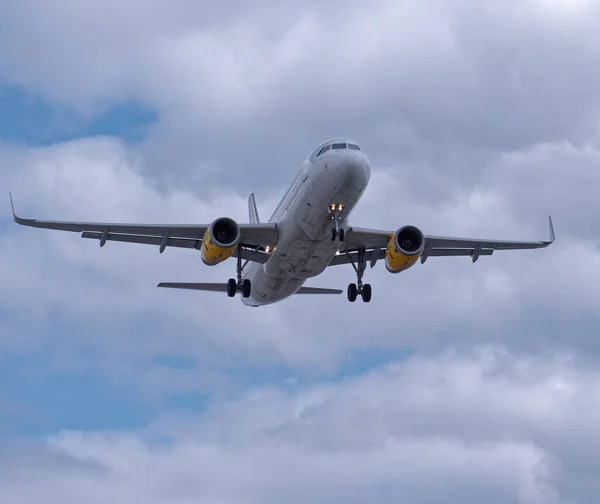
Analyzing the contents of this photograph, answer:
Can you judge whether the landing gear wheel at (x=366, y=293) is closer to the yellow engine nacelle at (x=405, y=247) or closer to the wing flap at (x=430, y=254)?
the wing flap at (x=430, y=254)

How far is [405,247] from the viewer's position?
160ft

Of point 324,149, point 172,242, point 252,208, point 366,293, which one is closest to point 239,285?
point 172,242

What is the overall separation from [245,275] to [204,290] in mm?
3248

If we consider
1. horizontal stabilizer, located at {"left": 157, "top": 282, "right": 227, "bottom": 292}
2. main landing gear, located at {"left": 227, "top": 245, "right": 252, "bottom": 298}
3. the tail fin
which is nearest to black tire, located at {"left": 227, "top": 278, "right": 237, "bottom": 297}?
main landing gear, located at {"left": 227, "top": 245, "right": 252, "bottom": 298}

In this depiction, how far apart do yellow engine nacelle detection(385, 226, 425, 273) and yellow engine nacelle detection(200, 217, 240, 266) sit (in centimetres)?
679

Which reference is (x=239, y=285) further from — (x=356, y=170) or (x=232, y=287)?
(x=356, y=170)

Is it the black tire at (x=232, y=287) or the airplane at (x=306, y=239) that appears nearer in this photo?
the airplane at (x=306, y=239)

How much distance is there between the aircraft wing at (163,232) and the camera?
161 feet

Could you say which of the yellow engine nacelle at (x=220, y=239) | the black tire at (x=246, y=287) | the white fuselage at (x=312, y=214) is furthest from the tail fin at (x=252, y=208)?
the yellow engine nacelle at (x=220, y=239)

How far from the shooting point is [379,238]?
50.8 metres

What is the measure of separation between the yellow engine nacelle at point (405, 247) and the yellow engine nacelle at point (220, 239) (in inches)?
267

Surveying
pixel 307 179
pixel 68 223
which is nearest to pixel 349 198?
pixel 307 179

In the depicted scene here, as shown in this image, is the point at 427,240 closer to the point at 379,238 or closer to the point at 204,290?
the point at 379,238

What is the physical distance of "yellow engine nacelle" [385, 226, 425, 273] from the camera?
159 ft
